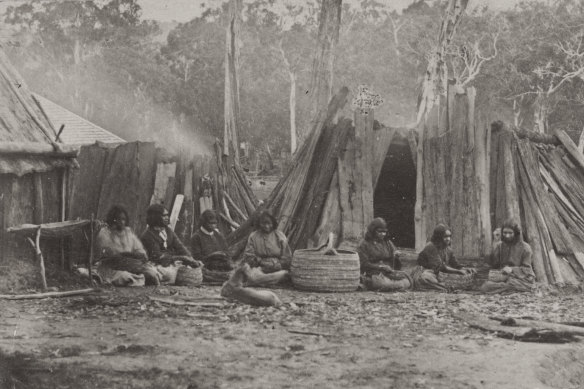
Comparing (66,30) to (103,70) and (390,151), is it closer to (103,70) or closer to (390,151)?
(103,70)

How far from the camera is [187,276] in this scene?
9516 millimetres

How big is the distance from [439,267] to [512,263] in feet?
3.01

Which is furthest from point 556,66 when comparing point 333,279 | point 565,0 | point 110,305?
point 110,305

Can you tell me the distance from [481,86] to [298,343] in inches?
1141

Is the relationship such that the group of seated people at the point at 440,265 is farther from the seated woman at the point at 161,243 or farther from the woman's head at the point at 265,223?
the seated woman at the point at 161,243

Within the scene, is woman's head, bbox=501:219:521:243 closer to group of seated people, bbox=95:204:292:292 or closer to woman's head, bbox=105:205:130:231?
group of seated people, bbox=95:204:292:292

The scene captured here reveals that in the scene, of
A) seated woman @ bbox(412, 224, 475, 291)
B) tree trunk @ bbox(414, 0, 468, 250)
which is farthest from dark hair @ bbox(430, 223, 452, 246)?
tree trunk @ bbox(414, 0, 468, 250)

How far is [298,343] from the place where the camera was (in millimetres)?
5953

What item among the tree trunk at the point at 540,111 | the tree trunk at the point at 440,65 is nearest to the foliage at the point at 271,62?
the tree trunk at the point at 540,111

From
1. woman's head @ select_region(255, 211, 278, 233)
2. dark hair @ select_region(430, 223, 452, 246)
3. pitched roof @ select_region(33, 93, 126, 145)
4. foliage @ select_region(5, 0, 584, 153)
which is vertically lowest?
dark hair @ select_region(430, 223, 452, 246)

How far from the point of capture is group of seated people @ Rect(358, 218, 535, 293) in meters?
9.80

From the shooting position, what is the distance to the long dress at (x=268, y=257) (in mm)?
9711

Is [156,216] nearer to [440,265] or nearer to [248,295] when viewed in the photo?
[248,295]

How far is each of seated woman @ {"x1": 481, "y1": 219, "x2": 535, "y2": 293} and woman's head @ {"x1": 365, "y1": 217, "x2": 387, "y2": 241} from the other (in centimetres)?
144
